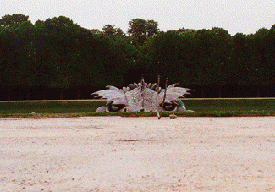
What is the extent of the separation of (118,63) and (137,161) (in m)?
39.9

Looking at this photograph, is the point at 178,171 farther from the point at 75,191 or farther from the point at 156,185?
the point at 75,191

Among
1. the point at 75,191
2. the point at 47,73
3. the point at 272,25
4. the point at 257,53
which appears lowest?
the point at 75,191

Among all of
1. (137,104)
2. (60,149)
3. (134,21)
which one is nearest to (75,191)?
(60,149)

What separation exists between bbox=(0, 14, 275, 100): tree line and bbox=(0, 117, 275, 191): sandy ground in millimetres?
30505

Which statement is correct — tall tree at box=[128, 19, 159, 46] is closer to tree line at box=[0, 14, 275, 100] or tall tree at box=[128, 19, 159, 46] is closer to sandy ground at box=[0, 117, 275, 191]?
tree line at box=[0, 14, 275, 100]

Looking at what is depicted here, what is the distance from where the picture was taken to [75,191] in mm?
4809

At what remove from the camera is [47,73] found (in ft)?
140

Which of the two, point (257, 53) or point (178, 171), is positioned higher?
point (257, 53)

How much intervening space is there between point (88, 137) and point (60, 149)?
1.89 meters

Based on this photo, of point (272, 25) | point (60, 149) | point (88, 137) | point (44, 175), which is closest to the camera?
point (44, 175)

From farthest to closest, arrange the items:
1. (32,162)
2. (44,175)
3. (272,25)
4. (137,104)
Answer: (272,25) → (137,104) → (32,162) → (44,175)

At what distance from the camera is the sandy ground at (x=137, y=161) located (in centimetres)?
513

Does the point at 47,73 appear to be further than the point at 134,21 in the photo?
No

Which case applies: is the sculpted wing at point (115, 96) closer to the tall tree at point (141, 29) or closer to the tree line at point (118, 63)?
the tree line at point (118, 63)
